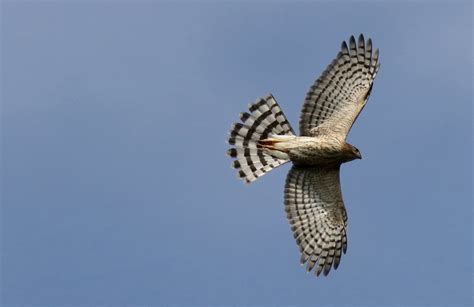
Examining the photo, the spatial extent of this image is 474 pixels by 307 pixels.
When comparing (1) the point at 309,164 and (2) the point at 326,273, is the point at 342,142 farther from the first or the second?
(2) the point at 326,273

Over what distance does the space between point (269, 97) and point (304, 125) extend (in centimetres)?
96

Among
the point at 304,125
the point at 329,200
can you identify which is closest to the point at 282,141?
the point at 304,125

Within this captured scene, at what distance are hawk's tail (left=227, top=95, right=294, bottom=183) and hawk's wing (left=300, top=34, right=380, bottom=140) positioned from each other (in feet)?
1.92

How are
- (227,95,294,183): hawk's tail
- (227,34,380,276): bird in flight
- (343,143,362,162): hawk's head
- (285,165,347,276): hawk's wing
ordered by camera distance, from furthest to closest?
(285,165,347,276): hawk's wing
(227,95,294,183): hawk's tail
(227,34,380,276): bird in flight
(343,143,362,162): hawk's head

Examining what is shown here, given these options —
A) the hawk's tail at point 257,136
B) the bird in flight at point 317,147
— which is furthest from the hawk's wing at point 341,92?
the hawk's tail at point 257,136

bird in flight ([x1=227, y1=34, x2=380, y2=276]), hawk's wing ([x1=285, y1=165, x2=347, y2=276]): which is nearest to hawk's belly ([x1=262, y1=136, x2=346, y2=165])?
bird in flight ([x1=227, y1=34, x2=380, y2=276])

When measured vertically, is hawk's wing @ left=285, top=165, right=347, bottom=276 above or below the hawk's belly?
below

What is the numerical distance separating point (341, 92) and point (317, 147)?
4.14 feet

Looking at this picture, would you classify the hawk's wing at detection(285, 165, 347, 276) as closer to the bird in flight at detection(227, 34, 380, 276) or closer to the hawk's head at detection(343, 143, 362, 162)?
the bird in flight at detection(227, 34, 380, 276)

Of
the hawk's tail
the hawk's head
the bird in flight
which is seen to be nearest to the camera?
the hawk's head

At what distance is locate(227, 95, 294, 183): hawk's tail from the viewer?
59.5 ft

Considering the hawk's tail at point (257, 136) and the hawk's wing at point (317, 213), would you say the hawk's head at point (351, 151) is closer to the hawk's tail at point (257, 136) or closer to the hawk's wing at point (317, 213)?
the hawk's wing at point (317, 213)

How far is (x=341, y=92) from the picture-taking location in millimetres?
18016

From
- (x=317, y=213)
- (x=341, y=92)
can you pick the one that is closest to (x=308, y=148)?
(x=341, y=92)
